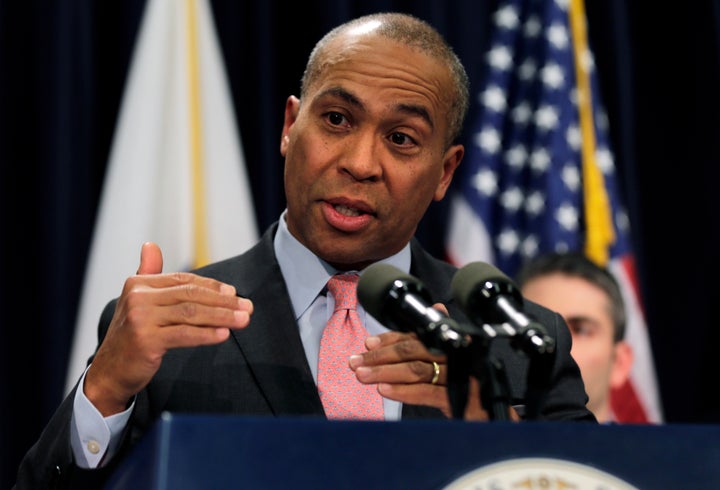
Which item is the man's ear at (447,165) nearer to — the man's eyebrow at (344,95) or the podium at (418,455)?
the man's eyebrow at (344,95)

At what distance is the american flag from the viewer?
11.2 ft

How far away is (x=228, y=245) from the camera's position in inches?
119

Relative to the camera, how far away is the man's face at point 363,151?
179 centimetres

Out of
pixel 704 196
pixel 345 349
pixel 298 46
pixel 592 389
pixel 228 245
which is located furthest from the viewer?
pixel 704 196

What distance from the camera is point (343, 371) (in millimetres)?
1704

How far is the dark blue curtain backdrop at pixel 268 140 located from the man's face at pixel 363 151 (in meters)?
1.26

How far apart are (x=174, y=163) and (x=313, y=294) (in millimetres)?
1339

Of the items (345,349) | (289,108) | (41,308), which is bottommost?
(41,308)

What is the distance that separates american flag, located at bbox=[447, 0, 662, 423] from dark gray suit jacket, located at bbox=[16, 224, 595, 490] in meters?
1.62

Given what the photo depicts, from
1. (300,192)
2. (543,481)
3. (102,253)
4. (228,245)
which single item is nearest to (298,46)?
(228,245)

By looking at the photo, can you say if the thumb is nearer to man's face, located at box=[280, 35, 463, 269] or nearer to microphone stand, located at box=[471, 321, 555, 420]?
man's face, located at box=[280, 35, 463, 269]

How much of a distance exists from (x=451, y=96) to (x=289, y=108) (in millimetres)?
294

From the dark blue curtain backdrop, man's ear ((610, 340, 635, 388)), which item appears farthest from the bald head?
man's ear ((610, 340, 635, 388))

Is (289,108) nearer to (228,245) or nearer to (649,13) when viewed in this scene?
(228,245)
